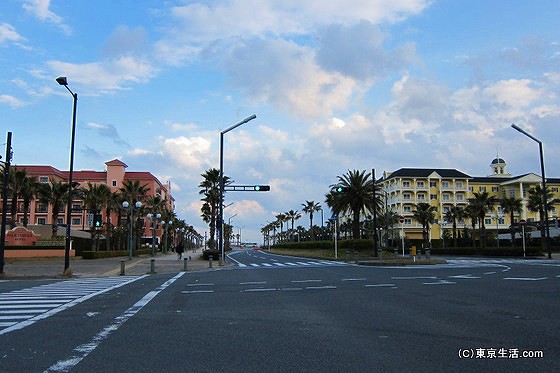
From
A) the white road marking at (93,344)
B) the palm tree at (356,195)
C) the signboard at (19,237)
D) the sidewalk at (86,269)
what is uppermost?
the palm tree at (356,195)

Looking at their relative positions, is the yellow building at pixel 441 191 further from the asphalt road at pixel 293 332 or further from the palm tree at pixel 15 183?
the asphalt road at pixel 293 332

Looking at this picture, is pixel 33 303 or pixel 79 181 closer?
pixel 33 303

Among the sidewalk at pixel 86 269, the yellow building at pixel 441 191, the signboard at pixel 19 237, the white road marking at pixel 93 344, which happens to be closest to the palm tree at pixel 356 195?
the sidewalk at pixel 86 269

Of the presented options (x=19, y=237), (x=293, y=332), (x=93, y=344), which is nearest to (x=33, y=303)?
(x=93, y=344)

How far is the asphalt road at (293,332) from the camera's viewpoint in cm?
663

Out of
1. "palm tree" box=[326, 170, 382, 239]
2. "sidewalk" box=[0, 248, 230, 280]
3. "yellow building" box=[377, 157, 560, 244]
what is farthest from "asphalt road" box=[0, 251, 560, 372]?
"yellow building" box=[377, 157, 560, 244]

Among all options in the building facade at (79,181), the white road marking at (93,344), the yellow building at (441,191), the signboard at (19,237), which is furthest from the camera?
the yellow building at (441,191)

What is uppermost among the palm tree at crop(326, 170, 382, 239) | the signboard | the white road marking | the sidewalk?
the palm tree at crop(326, 170, 382, 239)

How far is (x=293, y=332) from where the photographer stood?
8.82 metres

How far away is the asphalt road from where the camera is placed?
6.63m

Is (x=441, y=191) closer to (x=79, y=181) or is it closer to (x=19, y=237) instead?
(x=79, y=181)

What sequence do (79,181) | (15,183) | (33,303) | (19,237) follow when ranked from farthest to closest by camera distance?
(79,181), (15,183), (19,237), (33,303)

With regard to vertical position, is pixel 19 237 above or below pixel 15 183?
below

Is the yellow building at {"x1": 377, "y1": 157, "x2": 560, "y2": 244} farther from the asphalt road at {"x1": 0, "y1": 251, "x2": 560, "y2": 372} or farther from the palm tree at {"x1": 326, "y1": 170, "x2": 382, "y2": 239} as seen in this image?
the asphalt road at {"x1": 0, "y1": 251, "x2": 560, "y2": 372}
